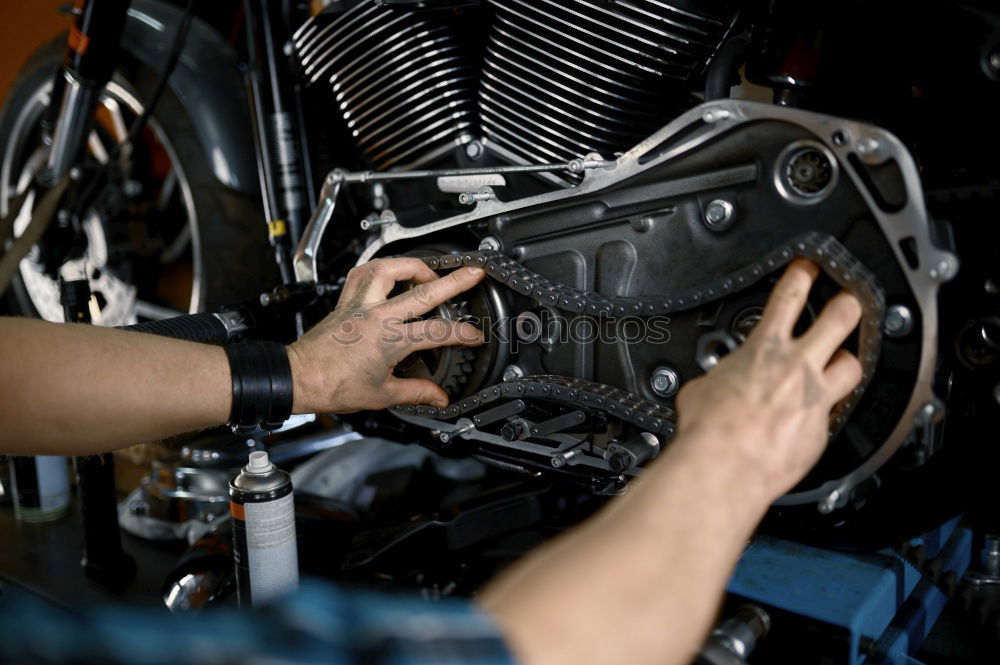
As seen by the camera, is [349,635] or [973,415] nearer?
[349,635]

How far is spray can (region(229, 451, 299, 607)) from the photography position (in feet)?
3.53

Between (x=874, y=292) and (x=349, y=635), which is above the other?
(x=874, y=292)

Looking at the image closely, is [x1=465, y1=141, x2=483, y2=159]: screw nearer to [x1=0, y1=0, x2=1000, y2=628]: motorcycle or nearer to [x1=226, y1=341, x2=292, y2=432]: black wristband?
[x1=0, y1=0, x2=1000, y2=628]: motorcycle

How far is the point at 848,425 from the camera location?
918mm

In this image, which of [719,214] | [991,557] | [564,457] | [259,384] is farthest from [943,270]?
[259,384]

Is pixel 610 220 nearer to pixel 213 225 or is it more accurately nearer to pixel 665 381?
pixel 665 381

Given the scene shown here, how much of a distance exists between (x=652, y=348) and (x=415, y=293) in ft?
1.03

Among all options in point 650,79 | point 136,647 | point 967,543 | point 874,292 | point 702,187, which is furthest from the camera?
point 967,543

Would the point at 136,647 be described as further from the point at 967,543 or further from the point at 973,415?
the point at 967,543

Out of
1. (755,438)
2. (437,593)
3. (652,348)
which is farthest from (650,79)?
(437,593)

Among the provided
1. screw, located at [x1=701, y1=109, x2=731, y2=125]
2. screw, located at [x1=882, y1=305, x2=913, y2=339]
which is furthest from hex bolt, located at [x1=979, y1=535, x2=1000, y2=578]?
screw, located at [x1=701, y1=109, x2=731, y2=125]

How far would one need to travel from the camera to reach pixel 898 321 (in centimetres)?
85

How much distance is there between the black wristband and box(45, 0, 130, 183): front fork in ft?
3.25

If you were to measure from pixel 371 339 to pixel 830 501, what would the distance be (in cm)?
59
